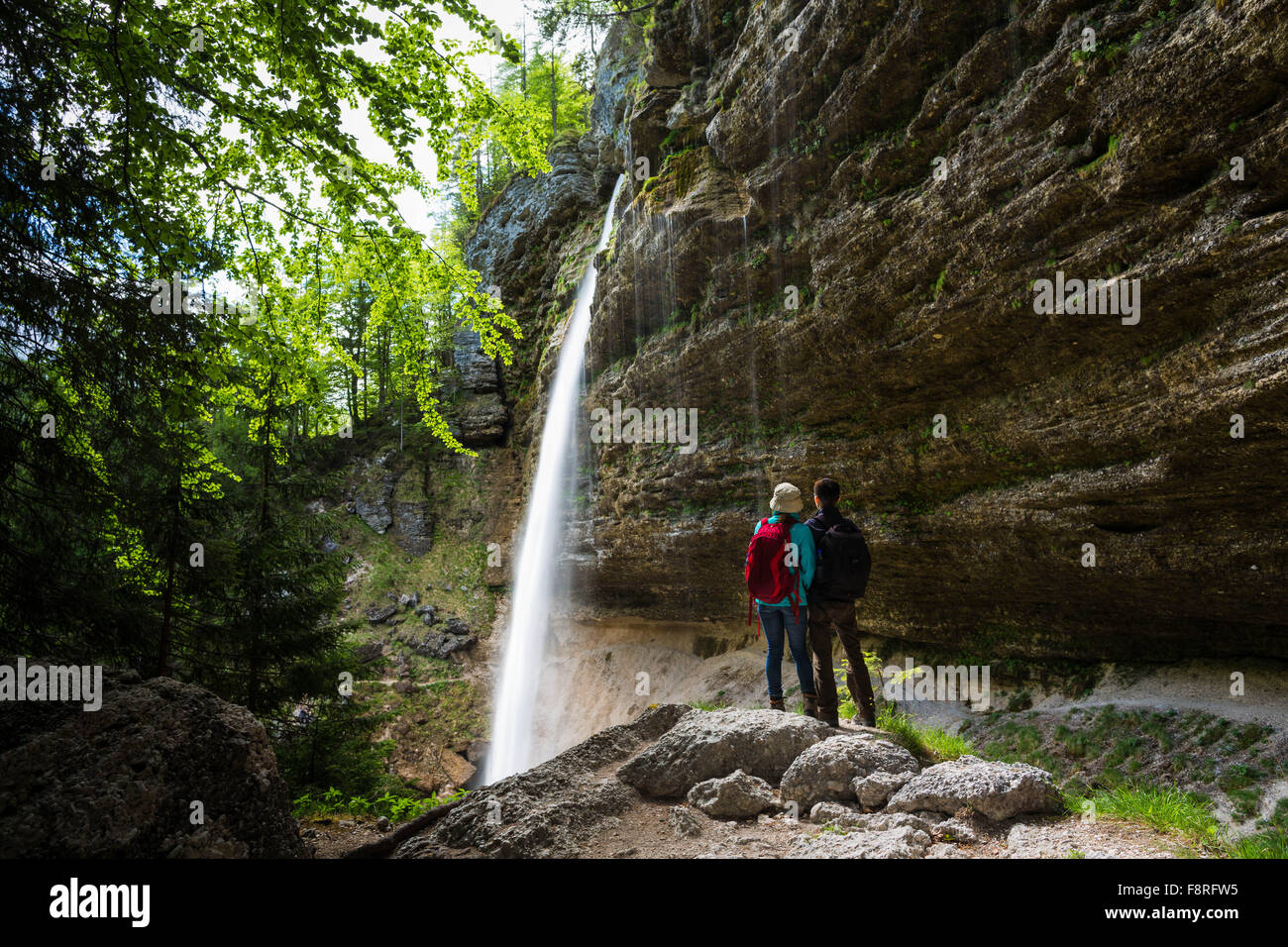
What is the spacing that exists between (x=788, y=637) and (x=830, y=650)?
456 mm

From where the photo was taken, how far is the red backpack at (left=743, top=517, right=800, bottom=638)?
20.2 ft

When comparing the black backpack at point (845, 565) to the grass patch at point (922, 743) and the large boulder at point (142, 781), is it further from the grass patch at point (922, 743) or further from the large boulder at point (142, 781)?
the large boulder at point (142, 781)

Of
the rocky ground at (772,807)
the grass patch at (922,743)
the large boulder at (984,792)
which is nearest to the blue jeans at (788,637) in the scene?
the grass patch at (922,743)

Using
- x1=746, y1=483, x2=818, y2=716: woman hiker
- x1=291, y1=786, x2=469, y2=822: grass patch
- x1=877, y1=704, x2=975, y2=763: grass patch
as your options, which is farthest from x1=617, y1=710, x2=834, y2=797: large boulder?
x1=291, y1=786, x2=469, y2=822: grass patch

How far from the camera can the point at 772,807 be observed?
13.7ft

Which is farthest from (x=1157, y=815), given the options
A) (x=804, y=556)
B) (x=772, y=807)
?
(x=804, y=556)

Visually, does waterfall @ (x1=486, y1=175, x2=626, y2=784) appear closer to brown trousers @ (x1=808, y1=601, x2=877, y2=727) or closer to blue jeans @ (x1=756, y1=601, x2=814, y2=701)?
blue jeans @ (x1=756, y1=601, x2=814, y2=701)

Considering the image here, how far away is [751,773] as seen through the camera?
4707 millimetres

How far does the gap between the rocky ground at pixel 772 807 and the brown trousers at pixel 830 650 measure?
30.6 inches

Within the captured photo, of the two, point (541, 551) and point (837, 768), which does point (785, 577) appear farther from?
point (541, 551)

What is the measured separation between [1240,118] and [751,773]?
682cm

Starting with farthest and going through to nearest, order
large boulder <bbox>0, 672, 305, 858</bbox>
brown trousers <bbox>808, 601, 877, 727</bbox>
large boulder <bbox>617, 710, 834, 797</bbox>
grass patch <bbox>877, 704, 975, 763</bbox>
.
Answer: brown trousers <bbox>808, 601, 877, 727</bbox> → grass patch <bbox>877, 704, 975, 763</bbox> → large boulder <bbox>617, 710, 834, 797</bbox> → large boulder <bbox>0, 672, 305, 858</bbox>

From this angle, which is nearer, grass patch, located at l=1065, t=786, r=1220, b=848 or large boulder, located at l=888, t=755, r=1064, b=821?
grass patch, located at l=1065, t=786, r=1220, b=848

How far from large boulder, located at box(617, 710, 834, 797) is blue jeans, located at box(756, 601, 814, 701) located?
47.4 inches
